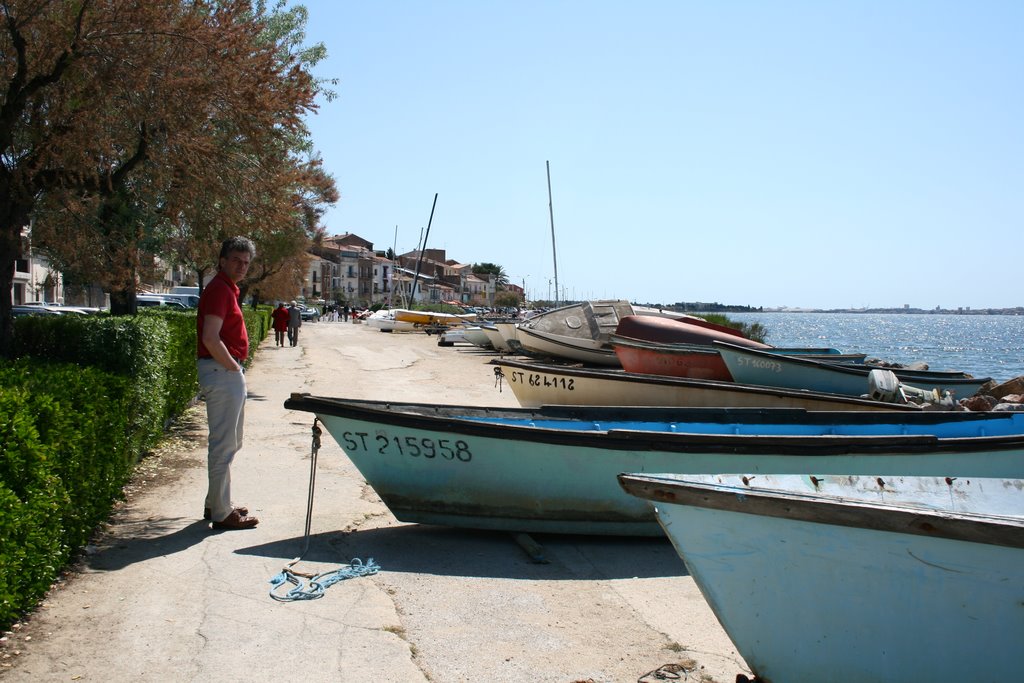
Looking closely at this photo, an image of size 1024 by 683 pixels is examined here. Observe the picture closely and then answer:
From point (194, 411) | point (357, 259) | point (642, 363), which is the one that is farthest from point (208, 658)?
point (357, 259)

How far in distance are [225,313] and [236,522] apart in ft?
5.58

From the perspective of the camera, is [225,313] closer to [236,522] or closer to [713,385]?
[236,522]

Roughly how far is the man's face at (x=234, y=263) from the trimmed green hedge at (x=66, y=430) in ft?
4.19

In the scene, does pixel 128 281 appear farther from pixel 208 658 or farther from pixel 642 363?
pixel 642 363

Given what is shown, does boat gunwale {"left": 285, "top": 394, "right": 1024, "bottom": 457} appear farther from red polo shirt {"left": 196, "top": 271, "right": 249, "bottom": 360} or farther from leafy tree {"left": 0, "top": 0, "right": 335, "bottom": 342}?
leafy tree {"left": 0, "top": 0, "right": 335, "bottom": 342}

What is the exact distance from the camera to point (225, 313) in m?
6.71

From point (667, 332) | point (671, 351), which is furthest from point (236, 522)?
point (667, 332)

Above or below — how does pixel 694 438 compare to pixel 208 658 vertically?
above

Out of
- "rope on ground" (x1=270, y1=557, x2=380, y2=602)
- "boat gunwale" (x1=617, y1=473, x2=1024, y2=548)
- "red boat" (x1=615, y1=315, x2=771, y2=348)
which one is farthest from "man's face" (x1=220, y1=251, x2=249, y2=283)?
"red boat" (x1=615, y1=315, x2=771, y2=348)

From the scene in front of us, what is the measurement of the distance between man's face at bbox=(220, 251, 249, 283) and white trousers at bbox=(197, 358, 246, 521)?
2.31 ft

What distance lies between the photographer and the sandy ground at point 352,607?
462cm

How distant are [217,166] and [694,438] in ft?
20.8

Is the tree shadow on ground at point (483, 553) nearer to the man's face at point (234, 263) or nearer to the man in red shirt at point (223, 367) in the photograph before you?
the man in red shirt at point (223, 367)

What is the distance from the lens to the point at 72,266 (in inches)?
394
